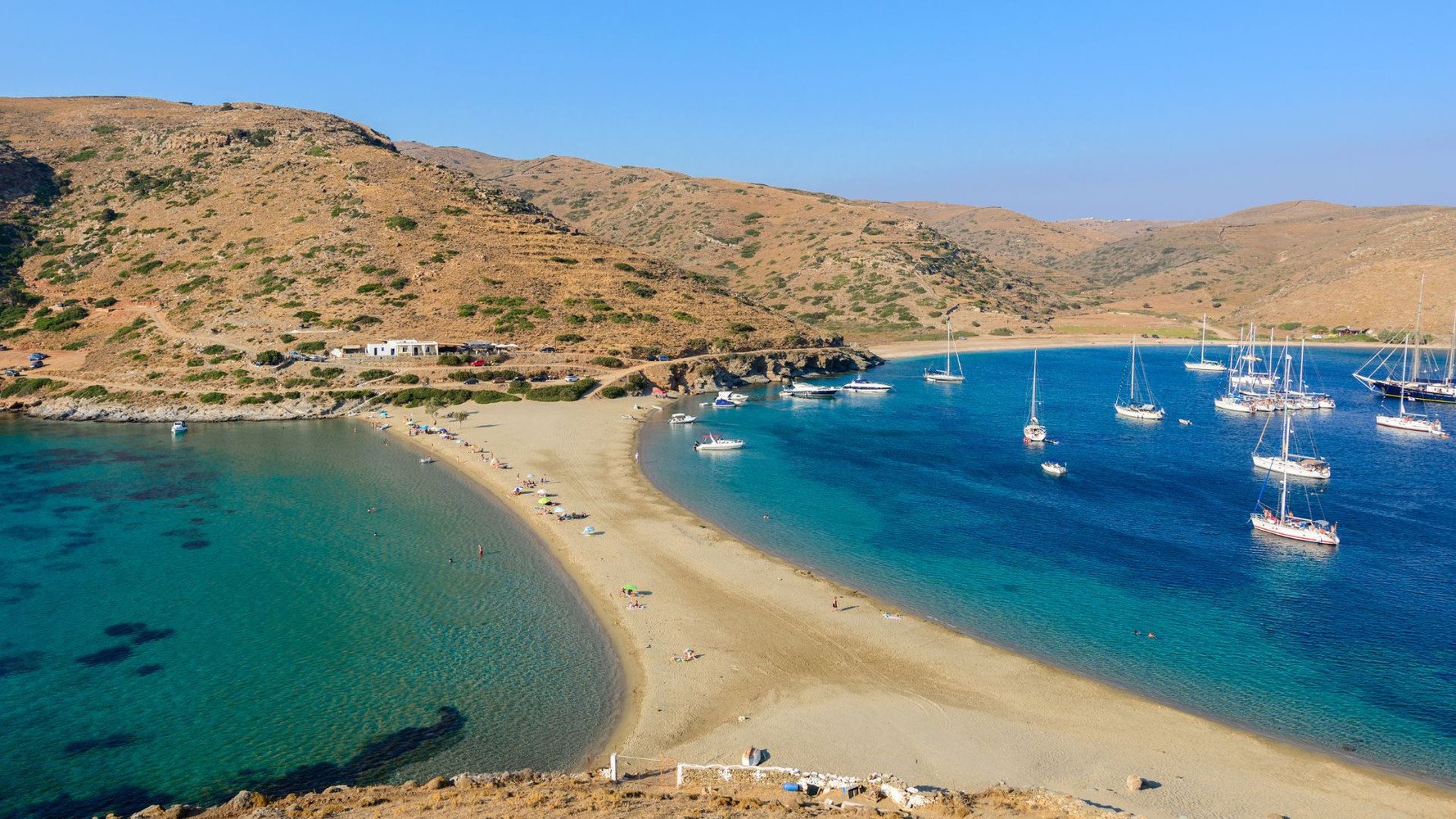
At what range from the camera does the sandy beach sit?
24484 millimetres

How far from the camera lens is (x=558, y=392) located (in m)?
86.8

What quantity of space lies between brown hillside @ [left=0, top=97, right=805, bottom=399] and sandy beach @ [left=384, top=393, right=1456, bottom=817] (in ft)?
220

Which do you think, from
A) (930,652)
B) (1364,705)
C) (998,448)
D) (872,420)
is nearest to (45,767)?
(930,652)

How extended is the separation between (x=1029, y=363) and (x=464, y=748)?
406 feet

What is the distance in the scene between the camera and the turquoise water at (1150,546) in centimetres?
3070

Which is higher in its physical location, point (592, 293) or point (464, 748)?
point (592, 293)

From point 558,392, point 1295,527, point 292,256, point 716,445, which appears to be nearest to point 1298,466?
point 1295,527

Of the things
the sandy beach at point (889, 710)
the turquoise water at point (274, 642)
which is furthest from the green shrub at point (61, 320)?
the sandy beach at point (889, 710)

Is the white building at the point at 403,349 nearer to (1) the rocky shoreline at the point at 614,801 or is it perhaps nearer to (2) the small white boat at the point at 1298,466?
(1) the rocky shoreline at the point at 614,801

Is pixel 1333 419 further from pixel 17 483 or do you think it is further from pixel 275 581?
pixel 17 483

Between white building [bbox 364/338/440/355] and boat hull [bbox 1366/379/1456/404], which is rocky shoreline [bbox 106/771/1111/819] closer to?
white building [bbox 364/338/440/355]

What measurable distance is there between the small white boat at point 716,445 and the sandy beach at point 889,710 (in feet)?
87.3

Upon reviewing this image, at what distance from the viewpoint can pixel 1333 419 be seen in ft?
277

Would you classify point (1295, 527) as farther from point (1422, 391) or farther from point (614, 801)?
point (1422, 391)
